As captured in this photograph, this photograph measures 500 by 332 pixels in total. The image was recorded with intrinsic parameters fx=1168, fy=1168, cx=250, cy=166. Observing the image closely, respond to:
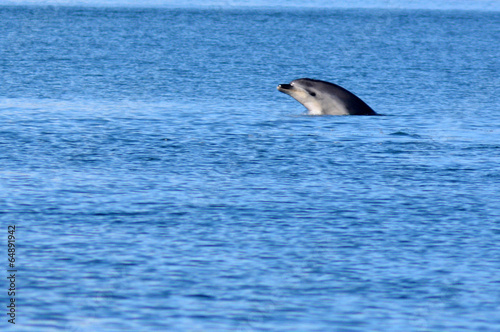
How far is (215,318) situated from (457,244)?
5213 millimetres

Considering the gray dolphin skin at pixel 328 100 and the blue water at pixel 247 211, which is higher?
the gray dolphin skin at pixel 328 100

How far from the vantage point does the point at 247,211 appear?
757 inches

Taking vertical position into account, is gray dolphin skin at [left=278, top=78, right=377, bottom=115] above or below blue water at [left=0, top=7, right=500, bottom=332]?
above

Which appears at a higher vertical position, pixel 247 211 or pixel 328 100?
pixel 328 100

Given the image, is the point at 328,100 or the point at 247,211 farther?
the point at 328,100

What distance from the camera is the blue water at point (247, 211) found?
13.6 meters

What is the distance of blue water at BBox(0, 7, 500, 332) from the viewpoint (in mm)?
13625

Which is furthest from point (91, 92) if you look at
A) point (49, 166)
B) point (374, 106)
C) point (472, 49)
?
point (472, 49)

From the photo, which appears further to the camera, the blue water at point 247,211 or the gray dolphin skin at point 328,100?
the gray dolphin skin at point 328,100

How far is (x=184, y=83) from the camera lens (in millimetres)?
49062

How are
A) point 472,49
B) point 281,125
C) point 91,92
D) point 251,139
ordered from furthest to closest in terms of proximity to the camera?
point 472,49 → point 91,92 → point 281,125 → point 251,139

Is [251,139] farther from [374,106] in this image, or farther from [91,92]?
[91,92]

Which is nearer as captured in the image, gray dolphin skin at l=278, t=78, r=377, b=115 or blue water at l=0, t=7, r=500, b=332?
blue water at l=0, t=7, r=500, b=332

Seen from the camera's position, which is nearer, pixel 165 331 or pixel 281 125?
pixel 165 331
